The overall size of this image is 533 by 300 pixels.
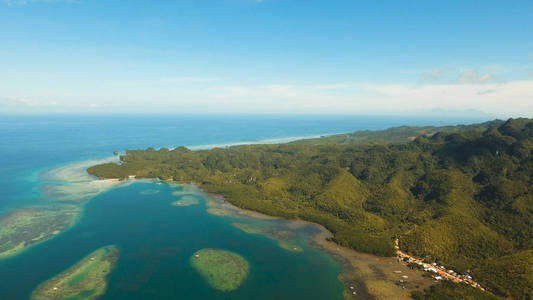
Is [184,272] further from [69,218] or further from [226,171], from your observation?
[226,171]

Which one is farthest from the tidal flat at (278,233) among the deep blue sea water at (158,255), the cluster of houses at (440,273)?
the cluster of houses at (440,273)

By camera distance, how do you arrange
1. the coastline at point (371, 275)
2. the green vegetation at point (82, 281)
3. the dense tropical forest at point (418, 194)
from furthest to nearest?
the dense tropical forest at point (418, 194)
the coastline at point (371, 275)
the green vegetation at point (82, 281)

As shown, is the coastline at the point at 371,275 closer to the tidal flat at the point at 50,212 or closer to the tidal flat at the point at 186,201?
the tidal flat at the point at 186,201

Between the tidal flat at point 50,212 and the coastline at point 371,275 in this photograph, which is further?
the tidal flat at point 50,212

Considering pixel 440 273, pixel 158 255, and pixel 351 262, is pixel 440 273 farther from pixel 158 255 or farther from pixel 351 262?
pixel 158 255

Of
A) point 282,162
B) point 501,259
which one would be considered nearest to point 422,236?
point 501,259

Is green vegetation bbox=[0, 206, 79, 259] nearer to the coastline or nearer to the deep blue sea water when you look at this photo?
the deep blue sea water

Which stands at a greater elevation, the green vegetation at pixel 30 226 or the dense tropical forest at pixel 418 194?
the dense tropical forest at pixel 418 194

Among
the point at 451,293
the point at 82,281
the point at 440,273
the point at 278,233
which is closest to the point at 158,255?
the point at 82,281
